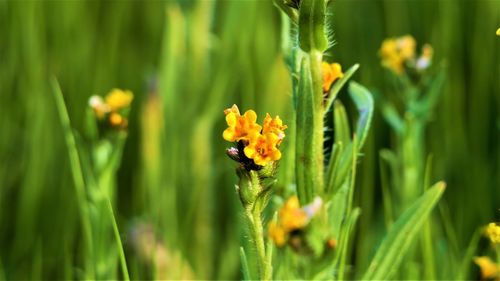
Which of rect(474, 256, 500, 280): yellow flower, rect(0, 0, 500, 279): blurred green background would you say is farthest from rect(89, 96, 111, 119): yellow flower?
rect(474, 256, 500, 280): yellow flower

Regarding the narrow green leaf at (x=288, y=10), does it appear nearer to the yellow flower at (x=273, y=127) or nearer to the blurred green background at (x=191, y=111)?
the yellow flower at (x=273, y=127)

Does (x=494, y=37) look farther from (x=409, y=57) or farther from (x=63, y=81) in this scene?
(x=63, y=81)

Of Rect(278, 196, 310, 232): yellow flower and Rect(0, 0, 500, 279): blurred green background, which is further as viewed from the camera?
Rect(0, 0, 500, 279): blurred green background

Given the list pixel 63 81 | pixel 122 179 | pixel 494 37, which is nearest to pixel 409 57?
pixel 494 37

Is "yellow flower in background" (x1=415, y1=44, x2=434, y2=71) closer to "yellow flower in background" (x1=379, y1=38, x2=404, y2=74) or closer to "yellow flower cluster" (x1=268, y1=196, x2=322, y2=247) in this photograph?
"yellow flower in background" (x1=379, y1=38, x2=404, y2=74)

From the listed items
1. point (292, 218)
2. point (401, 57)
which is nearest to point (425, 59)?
point (401, 57)

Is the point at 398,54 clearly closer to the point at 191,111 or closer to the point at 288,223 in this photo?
the point at 191,111

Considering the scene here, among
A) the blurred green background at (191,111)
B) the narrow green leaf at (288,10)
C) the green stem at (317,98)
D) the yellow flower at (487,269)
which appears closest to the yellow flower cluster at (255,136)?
the green stem at (317,98)
